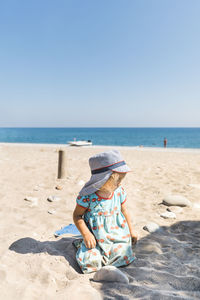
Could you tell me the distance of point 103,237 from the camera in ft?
7.63

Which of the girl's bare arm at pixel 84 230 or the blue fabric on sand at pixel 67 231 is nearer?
the girl's bare arm at pixel 84 230

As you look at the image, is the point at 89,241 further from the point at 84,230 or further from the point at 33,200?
the point at 33,200

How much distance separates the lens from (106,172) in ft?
7.47

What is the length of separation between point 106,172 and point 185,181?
15.0 feet

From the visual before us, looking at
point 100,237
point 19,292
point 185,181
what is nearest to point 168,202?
point 185,181

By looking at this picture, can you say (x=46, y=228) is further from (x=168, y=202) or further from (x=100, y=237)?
(x=168, y=202)

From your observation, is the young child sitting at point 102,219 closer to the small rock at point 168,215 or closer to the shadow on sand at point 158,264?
the shadow on sand at point 158,264

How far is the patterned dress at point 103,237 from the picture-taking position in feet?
7.46

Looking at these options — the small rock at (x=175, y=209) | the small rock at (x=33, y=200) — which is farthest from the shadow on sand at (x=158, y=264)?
the small rock at (x=33, y=200)

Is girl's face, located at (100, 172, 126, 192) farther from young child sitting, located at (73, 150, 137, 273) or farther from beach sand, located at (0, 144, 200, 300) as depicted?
beach sand, located at (0, 144, 200, 300)

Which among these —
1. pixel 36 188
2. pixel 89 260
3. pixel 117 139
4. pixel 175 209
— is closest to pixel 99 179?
pixel 89 260

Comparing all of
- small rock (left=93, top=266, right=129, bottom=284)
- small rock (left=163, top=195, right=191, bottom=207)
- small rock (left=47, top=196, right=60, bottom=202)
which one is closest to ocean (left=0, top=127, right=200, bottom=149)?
small rock (left=163, top=195, right=191, bottom=207)

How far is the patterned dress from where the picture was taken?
2.27 metres

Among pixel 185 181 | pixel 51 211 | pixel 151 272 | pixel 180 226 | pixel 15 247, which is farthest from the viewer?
pixel 185 181
